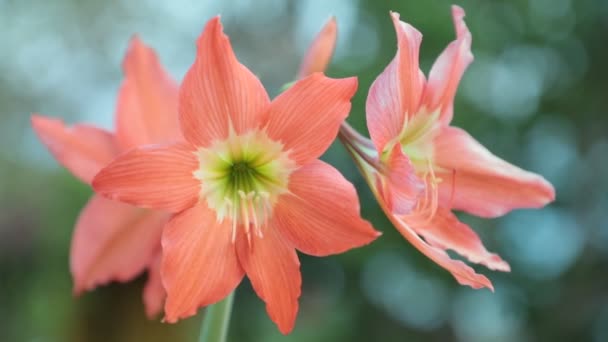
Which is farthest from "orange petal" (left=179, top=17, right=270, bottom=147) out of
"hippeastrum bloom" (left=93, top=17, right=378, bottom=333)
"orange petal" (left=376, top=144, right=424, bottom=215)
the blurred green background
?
the blurred green background

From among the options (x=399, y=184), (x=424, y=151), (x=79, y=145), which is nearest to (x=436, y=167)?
(x=424, y=151)


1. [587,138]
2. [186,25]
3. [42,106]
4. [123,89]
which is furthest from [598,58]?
[42,106]

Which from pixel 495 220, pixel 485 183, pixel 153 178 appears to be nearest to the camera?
pixel 153 178

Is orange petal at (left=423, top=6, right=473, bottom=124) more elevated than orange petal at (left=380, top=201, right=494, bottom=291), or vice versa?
orange petal at (left=423, top=6, right=473, bottom=124)

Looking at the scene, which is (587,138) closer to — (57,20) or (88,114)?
(88,114)

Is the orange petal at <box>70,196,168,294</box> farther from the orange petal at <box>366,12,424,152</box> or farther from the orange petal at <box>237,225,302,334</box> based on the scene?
the orange petal at <box>366,12,424,152</box>

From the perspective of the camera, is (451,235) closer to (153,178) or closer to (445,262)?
(445,262)
